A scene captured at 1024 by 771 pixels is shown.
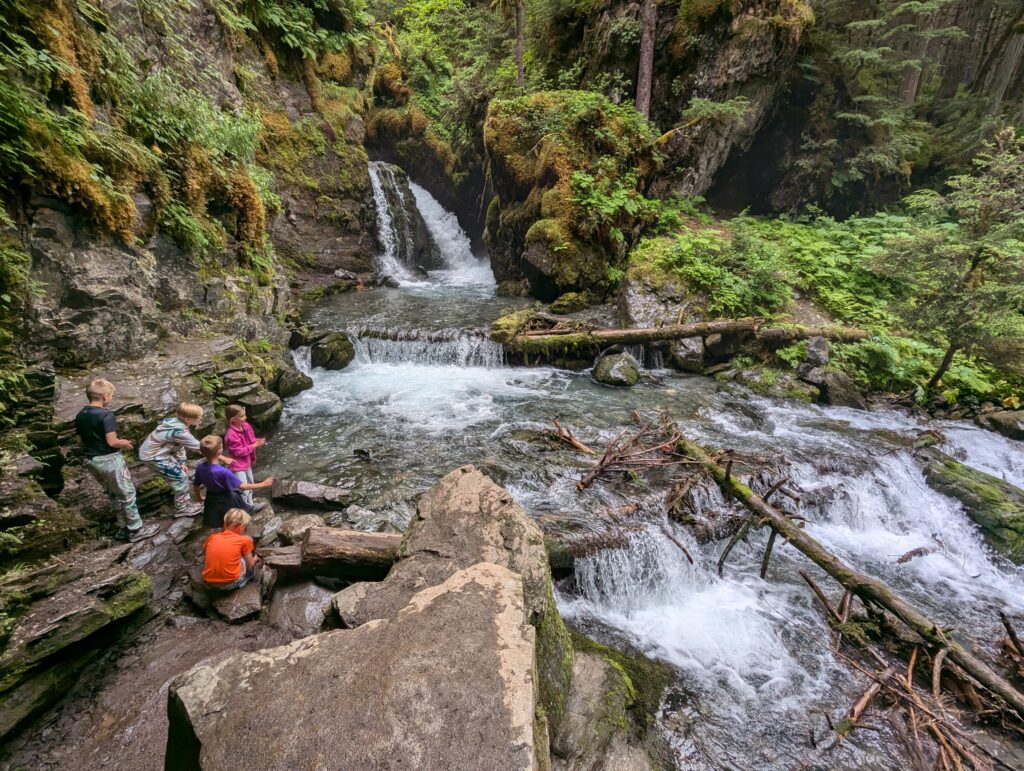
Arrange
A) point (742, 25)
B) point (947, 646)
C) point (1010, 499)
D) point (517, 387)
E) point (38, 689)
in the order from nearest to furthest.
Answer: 1. point (38, 689)
2. point (947, 646)
3. point (1010, 499)
4. point (517, 387)
5. point (742, 25)

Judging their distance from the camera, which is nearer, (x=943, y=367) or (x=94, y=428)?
(x=94, y=428)

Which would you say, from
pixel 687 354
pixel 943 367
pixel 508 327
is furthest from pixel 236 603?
pixel 943 367

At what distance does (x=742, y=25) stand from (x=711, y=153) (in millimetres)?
3912

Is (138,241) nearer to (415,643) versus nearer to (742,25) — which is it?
(415,643)

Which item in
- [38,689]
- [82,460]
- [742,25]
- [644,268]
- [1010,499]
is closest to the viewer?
[38,689]

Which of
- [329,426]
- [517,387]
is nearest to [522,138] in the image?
[517,387]

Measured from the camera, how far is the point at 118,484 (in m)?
4.25

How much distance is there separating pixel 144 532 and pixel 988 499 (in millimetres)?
11056

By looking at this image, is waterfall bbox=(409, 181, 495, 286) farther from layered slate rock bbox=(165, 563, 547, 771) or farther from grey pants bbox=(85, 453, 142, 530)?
layered slate rock bbox=(165, 563, 547, 771)

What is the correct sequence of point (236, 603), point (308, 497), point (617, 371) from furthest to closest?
point (617, 371)
point (308, 497)
point (236, 603)

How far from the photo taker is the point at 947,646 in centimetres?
376

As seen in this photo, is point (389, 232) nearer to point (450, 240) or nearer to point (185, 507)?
point (450, 240)

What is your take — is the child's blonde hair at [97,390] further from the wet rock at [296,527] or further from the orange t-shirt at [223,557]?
the wet rock at [296,527]

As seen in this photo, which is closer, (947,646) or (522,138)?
(947,646)
